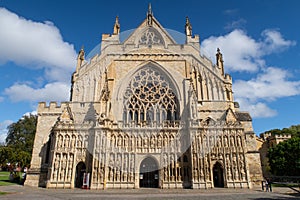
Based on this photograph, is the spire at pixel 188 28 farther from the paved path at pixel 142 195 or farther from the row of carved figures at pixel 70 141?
the paved path at pixel 142 195

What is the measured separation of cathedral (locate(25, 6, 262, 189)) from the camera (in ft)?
65.3

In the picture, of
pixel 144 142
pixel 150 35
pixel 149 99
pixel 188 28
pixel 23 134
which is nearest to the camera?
pixel 144 142

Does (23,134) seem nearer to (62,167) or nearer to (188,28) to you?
(62,167)

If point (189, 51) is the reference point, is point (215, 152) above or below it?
below

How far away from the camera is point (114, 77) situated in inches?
982

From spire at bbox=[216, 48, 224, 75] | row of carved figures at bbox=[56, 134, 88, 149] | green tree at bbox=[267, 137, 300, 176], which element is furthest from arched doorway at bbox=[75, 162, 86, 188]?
green tree at bbox=[267, 137, 300, 176]

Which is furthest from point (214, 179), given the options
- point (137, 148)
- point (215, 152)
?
point (137, 148)

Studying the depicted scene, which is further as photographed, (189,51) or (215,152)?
(189,51)

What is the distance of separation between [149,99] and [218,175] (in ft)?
35.6

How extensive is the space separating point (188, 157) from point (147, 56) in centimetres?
1295

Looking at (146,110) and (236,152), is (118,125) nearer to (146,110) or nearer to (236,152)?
(146,110)

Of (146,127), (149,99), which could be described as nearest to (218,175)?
(146,127)

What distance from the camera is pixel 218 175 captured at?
845 inches

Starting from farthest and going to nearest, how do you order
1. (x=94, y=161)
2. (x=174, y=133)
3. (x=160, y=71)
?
(x=160, y=71), (x=174, y=133), (x=94, y=161)
